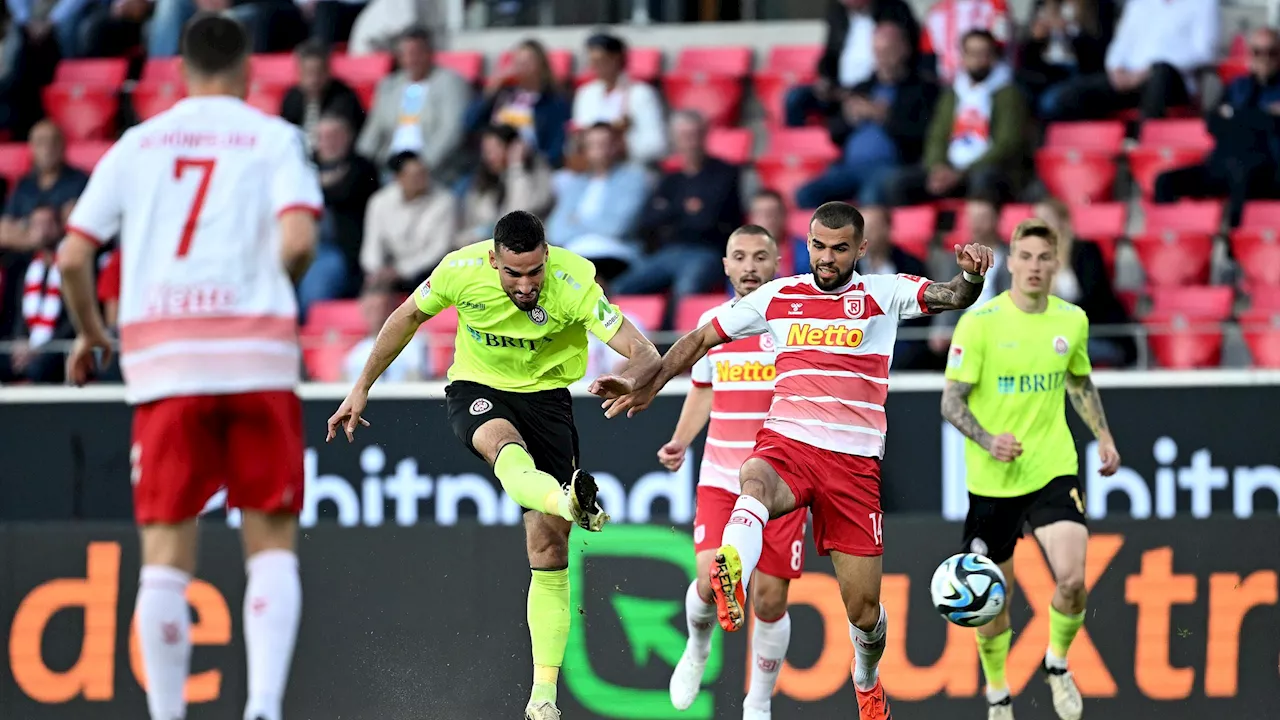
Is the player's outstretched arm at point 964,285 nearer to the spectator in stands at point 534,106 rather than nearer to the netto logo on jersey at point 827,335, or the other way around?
the netto logo on jersey at point 827,335

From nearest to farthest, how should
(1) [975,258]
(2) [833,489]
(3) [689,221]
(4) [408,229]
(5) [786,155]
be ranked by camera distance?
(1) [975,258]
(2) [833,489]
(3) [689,221]
(4) [408,229]
(5) [786,155]

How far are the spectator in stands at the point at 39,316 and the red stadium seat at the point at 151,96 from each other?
213 centimetres

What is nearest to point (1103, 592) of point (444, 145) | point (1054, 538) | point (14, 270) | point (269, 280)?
point (1054, 538)

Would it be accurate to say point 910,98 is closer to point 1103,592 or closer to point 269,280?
point 1103,592

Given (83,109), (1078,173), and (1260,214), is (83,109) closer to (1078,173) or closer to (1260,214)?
(1078,173)

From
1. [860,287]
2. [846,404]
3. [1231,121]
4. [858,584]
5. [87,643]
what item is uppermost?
[1231,121]

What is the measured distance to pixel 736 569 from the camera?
707 cm

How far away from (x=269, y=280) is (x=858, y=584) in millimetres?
3171

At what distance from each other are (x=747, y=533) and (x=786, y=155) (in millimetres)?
7670

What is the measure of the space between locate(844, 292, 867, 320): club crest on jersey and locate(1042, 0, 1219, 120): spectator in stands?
21.5 ft

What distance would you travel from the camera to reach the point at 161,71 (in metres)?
16.7

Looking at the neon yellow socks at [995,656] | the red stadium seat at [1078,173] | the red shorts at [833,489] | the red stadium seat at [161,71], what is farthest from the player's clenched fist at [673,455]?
the red stadium seat at [161,71]

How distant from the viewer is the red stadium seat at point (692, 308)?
12711 mm

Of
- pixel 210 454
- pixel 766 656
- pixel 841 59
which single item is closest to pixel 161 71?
pixel 841 59
